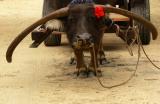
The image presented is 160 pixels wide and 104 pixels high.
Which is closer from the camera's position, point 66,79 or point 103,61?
point 66,79

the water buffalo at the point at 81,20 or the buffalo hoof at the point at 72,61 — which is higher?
the water buffalo at the point at 81,20

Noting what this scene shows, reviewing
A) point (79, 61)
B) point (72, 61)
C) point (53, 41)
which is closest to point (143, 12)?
point (53, 41)

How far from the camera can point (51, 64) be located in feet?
22.8

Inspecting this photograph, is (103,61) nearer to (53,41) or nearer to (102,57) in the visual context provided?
(102,57)

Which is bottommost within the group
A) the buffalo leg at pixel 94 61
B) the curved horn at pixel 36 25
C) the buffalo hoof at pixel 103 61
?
the buffalo hoof at pixel 103 61

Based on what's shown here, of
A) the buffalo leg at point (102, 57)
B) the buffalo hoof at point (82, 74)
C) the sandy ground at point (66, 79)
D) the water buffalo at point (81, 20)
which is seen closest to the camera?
the sandy ground at point (66, 79)

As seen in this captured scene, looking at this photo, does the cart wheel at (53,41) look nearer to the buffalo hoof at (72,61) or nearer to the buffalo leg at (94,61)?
the buffalo hoof at (72,61)

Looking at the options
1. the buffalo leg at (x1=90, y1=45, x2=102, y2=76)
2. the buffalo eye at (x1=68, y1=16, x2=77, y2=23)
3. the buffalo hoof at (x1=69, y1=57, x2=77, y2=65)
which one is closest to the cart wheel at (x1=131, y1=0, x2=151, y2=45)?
the buffalo hoof at (x1=69, y1=57, x2=77, y2=65)

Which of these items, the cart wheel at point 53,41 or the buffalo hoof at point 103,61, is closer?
the buffalo hoof at point 103,61

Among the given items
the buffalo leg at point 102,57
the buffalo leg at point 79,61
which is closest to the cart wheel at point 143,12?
the buffalo leg at point 102,57

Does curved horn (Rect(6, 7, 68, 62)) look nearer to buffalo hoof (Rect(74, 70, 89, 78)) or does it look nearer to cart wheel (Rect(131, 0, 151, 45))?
buffalo hoof (Rect(74, 70, 89, 78))

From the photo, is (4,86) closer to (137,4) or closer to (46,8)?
(46,8)

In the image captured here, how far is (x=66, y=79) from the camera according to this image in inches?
238

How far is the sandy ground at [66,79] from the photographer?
518cm
